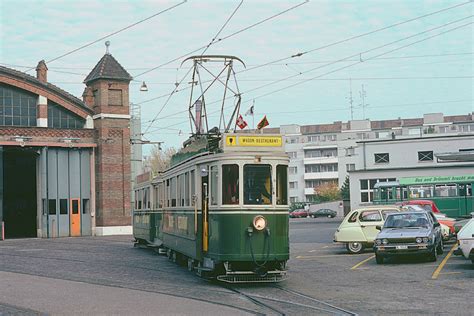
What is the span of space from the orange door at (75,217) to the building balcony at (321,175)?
2726 inches

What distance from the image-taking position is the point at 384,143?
62.1m

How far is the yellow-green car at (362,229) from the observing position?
81.2 feet

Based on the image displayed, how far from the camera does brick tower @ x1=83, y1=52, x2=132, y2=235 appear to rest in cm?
4862

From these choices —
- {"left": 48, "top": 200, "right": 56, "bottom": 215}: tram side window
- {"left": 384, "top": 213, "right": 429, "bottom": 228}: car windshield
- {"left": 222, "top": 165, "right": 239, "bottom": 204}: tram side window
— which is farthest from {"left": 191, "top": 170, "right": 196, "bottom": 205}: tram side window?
{"left": 48, "top": 200, "right": 56, "bottom": 215}: tram side window

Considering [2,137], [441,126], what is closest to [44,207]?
[2,137]

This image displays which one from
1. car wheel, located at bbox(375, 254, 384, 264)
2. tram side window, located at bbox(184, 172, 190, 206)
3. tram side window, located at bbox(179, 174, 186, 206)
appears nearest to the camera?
tram side window, located at bbox(184, 172, 190, 206)

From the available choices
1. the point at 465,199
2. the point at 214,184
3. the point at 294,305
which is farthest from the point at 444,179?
the point at 294,305

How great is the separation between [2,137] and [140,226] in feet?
57.4

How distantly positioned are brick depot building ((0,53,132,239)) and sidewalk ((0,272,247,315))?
3088 centimetres

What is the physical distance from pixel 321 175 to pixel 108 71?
69.0m

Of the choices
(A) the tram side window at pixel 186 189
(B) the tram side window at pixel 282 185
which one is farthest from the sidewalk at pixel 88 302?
(B) the tram side window at pixel 282 185

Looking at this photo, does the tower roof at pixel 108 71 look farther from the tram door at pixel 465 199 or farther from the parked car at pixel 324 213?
the parked car at pixel 324 213

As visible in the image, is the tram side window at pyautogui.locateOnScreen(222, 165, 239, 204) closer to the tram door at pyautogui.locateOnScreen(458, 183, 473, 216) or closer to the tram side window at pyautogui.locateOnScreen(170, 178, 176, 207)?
the tram side window at pyautogui.locateOnScreen(170, 178, 176, 207)

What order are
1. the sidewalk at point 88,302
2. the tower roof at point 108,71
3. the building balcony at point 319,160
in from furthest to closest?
the building balcony at point 319,160 < the tower roof at point 108,71 < the sidewalk at point 88,302
